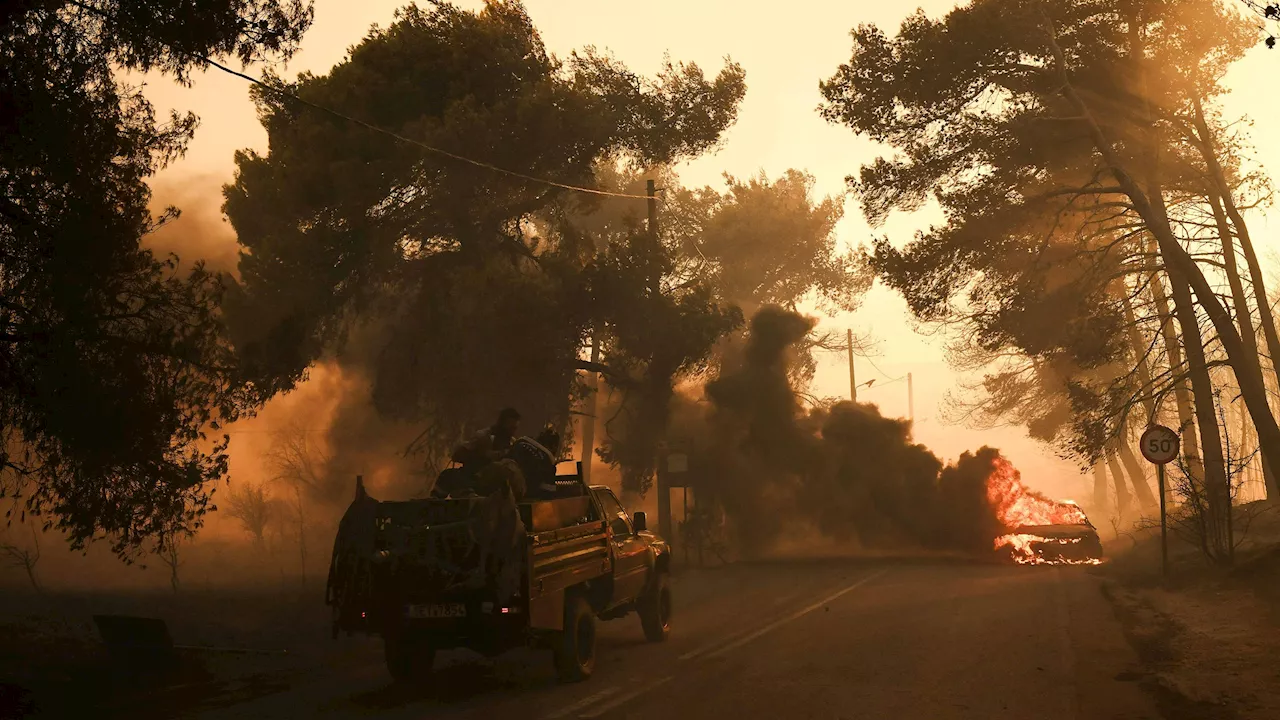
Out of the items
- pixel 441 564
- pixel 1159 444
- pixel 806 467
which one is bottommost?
pixel 441 564

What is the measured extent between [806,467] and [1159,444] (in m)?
14.4

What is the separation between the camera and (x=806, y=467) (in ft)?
107

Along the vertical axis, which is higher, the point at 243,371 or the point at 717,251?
the point at 717,251

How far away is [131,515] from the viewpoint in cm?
1276

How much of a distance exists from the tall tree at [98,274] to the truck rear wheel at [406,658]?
3687 mm

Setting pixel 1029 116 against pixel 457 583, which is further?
pixel 1029 116

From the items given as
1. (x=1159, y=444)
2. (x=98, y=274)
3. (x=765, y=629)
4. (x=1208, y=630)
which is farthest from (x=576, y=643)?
(x=1159, y=444)

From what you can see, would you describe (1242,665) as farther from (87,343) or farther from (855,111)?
(855,111)

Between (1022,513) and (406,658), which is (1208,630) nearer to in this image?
(406,658)

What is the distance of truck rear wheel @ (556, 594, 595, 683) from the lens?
1060 centimetres

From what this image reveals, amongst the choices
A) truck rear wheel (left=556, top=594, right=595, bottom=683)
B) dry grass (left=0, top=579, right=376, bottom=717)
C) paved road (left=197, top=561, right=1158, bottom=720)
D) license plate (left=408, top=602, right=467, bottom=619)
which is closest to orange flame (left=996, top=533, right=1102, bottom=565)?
paved road (left=197, top=561, right=1158, bottom=720)

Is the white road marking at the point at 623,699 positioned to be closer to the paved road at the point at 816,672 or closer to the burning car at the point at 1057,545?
the paved road at the point at 816,672

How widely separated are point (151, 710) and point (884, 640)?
7.75 metres

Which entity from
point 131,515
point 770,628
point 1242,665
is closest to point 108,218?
point 131,515
